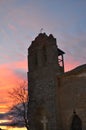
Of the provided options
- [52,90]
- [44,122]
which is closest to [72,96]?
[52,90]

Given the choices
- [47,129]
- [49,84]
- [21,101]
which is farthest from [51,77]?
[21,101]

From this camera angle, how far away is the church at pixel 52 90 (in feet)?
96.8

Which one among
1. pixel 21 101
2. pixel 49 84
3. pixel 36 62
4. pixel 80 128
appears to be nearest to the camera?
pixel 80 128

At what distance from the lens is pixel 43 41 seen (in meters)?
33.6

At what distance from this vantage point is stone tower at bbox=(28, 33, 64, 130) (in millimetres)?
30859

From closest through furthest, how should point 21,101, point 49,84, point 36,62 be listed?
point 49,84 → point 36,62 → point 21,101

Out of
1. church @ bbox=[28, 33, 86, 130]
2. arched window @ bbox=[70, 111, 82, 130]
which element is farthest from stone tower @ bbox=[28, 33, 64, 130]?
arched window @ bbox=[70, 111, 82, 130]

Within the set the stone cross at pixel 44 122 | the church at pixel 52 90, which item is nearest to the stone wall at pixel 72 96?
the church at pixel 52 90

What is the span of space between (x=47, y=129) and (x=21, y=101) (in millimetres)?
9754

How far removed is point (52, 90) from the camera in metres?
31.3

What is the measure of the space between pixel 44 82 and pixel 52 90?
146 cm

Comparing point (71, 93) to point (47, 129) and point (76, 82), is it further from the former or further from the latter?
point (47, 129)

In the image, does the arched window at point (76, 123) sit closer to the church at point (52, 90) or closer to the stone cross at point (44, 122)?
the church at point (52, 90)

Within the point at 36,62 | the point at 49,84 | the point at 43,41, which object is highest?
the point at 43,41
